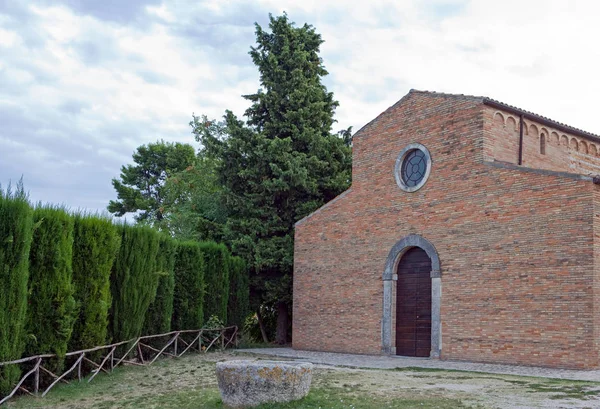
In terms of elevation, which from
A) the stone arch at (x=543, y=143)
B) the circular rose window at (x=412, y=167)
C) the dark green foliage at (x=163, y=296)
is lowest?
the dark green foliage at (x=163, y=296)

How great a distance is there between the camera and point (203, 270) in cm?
2023

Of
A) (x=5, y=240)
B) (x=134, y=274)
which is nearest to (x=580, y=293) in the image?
(x=134, y=274)

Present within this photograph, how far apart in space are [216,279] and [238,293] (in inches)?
70.5

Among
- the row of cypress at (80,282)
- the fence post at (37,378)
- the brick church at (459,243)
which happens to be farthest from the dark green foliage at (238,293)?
the fence post at (37,378)

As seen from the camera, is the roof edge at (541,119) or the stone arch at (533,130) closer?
the roof edge at (541,119)

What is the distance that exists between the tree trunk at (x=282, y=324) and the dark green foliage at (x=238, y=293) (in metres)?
1.99

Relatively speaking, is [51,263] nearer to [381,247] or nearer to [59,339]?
[59,339]

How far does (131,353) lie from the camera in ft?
52.7

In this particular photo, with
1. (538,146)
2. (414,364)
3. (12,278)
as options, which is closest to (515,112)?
(538,146)

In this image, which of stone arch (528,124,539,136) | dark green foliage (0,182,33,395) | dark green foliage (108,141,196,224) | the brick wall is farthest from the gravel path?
dark green foliage (108,141,196,224)

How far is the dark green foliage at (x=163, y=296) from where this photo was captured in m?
17.2

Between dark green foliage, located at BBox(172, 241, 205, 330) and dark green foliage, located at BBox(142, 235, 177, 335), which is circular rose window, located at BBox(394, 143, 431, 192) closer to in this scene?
dark green foliage, located at BBox(172, 241, 205, 330)

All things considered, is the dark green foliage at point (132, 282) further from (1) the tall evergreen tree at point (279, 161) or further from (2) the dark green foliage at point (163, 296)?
(1) the tall evergreen tree at point (279, 161)

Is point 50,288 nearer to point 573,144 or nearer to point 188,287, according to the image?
point 188,287
